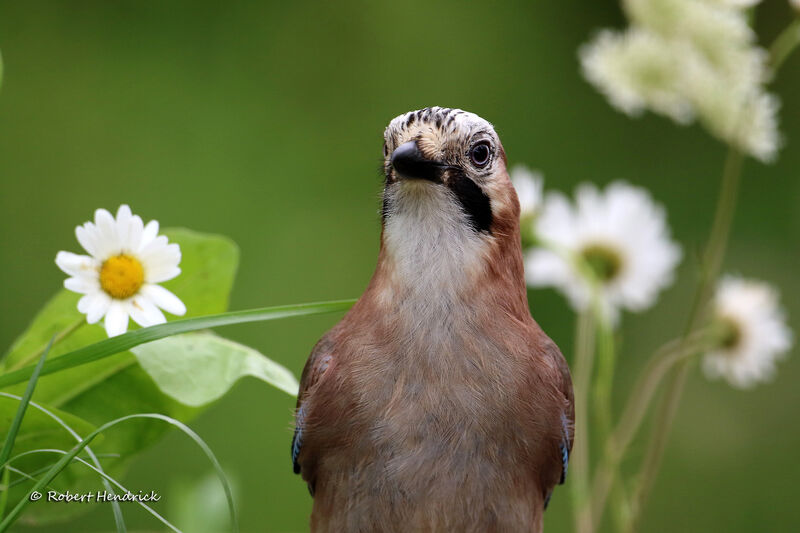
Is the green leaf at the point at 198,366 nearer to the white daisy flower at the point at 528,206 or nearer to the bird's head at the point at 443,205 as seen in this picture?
the bird's head at the point at 443,205

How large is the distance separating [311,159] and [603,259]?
1.80m

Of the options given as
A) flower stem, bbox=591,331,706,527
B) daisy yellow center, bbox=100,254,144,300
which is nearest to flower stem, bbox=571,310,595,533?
flower stem, bbox=591,331,706,527

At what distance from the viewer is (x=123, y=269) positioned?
116 centimetres

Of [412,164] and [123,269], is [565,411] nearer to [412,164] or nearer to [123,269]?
[412,164]

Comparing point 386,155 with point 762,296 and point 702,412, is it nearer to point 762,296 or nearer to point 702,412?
point 762,296

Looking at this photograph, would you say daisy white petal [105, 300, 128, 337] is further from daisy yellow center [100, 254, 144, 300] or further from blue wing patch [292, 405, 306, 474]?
blue wing patch [292, 405, 306, 474]

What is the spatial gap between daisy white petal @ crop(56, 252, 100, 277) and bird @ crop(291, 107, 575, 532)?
310 millimetres

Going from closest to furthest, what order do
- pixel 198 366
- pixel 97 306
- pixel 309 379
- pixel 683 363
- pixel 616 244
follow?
pixel 97 306 < pixel 198 366 < pixel 309 379 < pixel 683 363 < pixel 616 244

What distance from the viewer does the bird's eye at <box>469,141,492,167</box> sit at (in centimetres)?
137

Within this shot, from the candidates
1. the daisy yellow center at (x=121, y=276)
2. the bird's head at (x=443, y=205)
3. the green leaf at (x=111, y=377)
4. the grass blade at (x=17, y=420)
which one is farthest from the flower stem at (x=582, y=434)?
the grass blade at (x=17, y=420)

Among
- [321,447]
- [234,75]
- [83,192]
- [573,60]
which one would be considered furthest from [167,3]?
[321,447]

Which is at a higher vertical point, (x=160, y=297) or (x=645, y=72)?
(x=645, y=72)

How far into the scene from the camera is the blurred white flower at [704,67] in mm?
1579

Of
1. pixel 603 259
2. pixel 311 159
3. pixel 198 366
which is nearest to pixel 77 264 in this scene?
pixel 198 366
